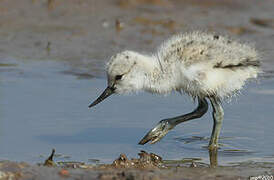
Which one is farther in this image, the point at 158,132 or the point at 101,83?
the point at 101,83

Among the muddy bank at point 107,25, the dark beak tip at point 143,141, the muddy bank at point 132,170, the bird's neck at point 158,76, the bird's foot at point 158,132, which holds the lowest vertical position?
the muddy bank at point 132,170

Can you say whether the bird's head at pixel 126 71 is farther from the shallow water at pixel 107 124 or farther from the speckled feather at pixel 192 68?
the shallow water at pixel 107 124

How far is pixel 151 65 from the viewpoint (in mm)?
5223

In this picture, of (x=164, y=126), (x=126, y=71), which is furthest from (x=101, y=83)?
(x=126, y=71)

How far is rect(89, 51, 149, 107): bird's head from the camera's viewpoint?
5.15 m

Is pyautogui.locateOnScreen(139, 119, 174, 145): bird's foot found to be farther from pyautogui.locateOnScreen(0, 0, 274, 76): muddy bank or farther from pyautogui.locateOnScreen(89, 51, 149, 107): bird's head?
pyautogui.locateOnScreen(0, 0, 274, 76): muddy bank

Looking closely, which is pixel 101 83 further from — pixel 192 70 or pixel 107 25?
pixel 192 70

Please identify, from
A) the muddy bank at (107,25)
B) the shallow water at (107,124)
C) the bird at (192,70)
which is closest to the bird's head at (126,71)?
the bird at (192,70)

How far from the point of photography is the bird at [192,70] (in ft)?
16.5

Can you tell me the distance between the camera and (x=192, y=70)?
5008 mm

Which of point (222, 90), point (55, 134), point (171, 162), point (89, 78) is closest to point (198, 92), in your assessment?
point (222, 90)

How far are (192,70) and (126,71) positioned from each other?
0.52 meters

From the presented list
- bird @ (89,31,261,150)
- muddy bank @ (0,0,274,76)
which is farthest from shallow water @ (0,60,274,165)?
muddy bank @ (0,0,274,76)

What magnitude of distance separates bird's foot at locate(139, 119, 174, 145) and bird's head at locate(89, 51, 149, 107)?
0.36 meters
